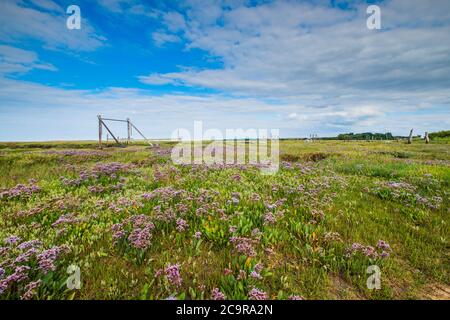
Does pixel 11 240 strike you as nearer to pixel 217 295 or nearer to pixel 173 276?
pixel 173 276

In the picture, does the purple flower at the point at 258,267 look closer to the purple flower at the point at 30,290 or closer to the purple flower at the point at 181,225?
the purple flower at the point at 181,225

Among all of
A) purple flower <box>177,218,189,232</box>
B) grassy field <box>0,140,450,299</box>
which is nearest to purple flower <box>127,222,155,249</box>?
grassy field <box>0,140,450,299</box>

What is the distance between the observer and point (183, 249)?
459 centimetres

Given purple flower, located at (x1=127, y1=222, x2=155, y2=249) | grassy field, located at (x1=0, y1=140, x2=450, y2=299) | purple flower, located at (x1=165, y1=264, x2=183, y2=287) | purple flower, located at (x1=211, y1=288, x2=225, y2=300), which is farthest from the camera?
purple flower, located at (x1=127, y1=222, x2=155, y2=249)

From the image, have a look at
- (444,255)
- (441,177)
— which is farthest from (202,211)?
(441,177)

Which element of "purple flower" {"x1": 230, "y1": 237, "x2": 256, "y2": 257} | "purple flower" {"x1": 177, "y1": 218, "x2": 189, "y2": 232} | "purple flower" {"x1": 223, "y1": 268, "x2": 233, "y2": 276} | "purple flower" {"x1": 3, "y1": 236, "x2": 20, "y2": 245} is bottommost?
"purple flower" {"x1": 223, "y1": 268, "x2": 233, "y2": 276}

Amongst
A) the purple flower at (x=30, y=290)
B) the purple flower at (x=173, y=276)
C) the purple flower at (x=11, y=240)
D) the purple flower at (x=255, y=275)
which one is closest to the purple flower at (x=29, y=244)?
the purple flower at (x=11, y=240)

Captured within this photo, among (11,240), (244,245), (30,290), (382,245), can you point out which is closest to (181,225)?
(244,245)

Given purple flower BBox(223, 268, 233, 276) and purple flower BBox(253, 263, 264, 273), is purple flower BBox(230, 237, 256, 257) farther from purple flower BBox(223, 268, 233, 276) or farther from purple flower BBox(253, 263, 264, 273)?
purple flower BBox(223, 268, 233, 276)

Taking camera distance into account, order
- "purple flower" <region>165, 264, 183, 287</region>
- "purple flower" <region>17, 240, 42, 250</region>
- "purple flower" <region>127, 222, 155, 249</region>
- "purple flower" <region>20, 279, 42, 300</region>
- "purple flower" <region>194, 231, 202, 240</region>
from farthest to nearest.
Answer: "purple flower" <region>194, 231, 202, 240</region> < "purple flower" <region>127, 222, 155, 249</region> < "purple flower" <region>17, 240, 42, 250</region> < "purple flower" <region>165, 264, 183, 287</region> < "purple flower" <region>20, 279, 42, 300</region>

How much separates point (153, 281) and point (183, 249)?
1.09m

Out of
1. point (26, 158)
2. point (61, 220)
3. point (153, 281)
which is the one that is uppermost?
point (26, 158)

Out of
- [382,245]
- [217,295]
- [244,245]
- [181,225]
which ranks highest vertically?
[181,225]
